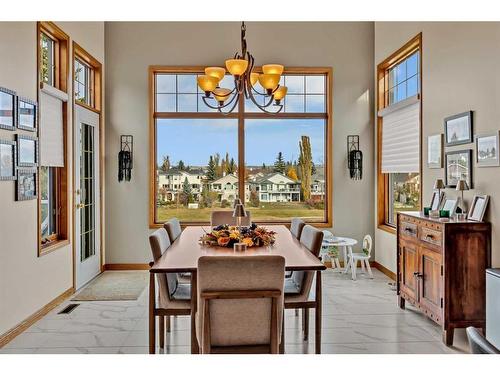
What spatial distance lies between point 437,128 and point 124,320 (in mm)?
3476

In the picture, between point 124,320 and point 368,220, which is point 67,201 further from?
point 368,220

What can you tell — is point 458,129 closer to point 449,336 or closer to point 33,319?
point 449,336

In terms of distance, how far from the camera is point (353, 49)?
598 cm

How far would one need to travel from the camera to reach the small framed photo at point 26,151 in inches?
139

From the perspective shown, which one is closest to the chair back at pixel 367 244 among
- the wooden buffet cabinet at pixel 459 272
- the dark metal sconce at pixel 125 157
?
the wooden buffet cabinet at pixel 459 272

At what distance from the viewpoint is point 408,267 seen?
397 centimetres

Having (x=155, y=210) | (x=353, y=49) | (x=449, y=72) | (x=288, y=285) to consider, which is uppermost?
(x=353, y=49)

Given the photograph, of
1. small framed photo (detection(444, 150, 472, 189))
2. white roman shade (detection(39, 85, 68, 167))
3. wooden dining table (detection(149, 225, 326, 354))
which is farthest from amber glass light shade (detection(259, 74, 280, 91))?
white roman shade (detection(39, 85, 68, 167))

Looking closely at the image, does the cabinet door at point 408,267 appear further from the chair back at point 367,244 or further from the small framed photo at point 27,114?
the small framed photo at point 27,114

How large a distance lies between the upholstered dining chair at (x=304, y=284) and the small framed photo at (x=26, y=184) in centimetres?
231

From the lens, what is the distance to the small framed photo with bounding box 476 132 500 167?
3205mm

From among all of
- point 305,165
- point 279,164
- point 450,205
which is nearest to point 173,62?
point 279,164

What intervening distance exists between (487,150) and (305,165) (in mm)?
2995
